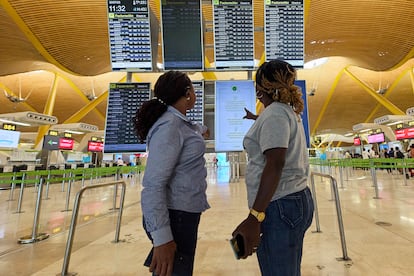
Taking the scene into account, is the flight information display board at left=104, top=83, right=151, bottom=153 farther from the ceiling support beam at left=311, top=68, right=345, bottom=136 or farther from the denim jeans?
the ceiling support beam at left=311, top=68, right=345, bottom=136

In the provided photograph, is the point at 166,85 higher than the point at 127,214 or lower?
higher

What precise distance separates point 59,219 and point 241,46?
472 centimetres

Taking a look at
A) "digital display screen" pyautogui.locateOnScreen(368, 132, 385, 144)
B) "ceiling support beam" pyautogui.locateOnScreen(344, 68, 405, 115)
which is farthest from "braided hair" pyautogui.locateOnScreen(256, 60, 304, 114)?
"ceiling support beam" pyautogui.locateOnScreen(344, 68, 405, 115)

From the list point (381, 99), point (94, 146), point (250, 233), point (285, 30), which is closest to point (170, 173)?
point (250, 233)

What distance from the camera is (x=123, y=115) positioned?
282cm

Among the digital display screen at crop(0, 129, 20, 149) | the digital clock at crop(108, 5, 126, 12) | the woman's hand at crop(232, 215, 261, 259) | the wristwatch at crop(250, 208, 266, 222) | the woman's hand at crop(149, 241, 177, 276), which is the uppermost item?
the digital clock at crop(108, 5, 126, 12)

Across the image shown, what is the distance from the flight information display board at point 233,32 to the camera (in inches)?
120

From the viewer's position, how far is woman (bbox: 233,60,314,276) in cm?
101

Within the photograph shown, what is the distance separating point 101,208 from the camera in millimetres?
6141

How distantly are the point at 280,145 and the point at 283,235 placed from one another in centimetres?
37

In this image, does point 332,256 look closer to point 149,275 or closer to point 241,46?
point 149,275

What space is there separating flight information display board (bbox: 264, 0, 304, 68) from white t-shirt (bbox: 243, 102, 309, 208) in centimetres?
228

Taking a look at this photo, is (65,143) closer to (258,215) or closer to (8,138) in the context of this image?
(8,138)

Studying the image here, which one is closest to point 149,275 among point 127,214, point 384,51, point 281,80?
point 281,80
